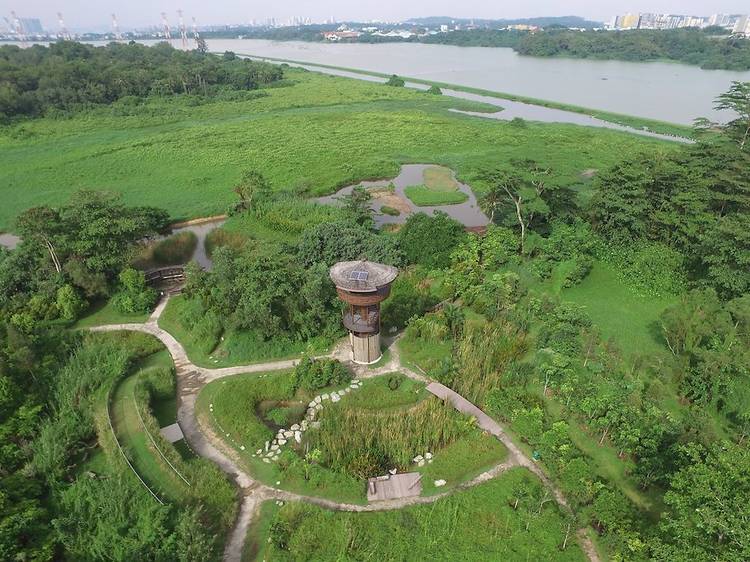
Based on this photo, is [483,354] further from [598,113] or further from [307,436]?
[598,113]

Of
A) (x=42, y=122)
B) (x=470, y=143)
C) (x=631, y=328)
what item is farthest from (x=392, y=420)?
(x=42, y=122)

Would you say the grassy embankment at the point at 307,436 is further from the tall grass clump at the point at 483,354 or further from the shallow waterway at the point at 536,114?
the shallow waterway at the point at 536,114

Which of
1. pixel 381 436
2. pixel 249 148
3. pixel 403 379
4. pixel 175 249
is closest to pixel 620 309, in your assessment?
pixel 403 379

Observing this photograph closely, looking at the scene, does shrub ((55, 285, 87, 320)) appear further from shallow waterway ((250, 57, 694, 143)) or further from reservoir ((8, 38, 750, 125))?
reservoir ((8, 38, 750, 125))

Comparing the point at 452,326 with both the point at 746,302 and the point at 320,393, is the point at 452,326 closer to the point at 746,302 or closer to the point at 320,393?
the point at 320,393

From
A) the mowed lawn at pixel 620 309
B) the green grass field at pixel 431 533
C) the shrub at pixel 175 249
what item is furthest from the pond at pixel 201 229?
the mowed lawn at pixel 620 309

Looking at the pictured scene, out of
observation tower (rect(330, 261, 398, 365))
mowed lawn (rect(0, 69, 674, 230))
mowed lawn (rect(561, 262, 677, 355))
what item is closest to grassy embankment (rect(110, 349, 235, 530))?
observation tower (rect(330, 261, 398, 365))

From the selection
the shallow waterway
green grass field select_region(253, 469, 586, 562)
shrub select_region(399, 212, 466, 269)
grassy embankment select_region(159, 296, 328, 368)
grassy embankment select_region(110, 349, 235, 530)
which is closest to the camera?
green grass field select_region(253, 469, 586, 562)
